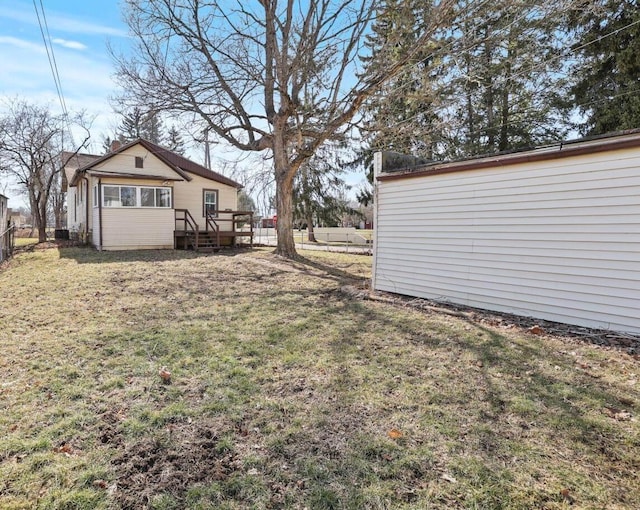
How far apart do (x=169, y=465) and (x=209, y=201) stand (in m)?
17.0

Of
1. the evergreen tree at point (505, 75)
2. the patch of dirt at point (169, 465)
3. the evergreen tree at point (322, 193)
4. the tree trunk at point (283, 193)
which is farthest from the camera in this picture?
the evergreen tree at point (322, 193)

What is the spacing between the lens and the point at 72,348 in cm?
403

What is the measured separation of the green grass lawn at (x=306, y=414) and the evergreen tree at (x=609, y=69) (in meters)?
10.6

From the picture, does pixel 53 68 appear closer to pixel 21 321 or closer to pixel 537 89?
pixel 21 321

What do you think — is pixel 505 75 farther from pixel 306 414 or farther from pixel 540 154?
pixel 306 414

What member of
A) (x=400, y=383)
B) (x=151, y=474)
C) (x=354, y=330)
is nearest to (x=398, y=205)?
(x=354, y=330)

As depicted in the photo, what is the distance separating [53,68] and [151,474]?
50.2 feet

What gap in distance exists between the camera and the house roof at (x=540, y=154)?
455 centimetres

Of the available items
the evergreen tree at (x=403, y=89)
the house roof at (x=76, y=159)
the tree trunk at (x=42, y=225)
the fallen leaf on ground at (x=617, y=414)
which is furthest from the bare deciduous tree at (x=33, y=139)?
the fallen leaf on ground at (x=617, y=414)

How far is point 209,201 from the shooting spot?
1816 cm

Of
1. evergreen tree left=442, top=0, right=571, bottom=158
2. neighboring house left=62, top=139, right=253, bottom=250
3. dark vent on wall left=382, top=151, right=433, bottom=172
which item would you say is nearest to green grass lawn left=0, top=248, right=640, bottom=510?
dark vent on wall left=382, top=151, right=433, bottom=172

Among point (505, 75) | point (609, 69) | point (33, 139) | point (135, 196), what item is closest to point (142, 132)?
point (33, 139)

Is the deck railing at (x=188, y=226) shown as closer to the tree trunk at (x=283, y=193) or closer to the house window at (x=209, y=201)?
the house window at (x=209, y=201)

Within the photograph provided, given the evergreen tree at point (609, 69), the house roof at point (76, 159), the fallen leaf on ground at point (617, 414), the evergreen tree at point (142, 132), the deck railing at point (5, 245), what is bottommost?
the fallen leaf on ground at point (617, 414)
